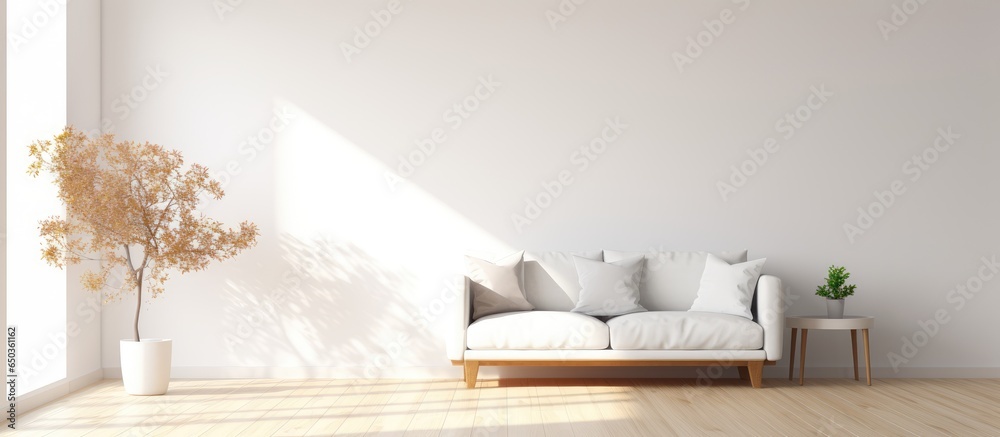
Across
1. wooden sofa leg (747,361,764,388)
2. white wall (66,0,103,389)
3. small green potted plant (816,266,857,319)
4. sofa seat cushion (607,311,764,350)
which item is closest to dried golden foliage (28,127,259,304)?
white wall (66,0,103,389)

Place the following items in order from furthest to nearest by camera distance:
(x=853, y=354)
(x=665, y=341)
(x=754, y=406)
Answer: (x=853, y=354) < (x=665, y=341) < (x=754, y=406)

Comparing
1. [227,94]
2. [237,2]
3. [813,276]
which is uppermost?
[237,2]

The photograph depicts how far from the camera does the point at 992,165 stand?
6125 millimetres

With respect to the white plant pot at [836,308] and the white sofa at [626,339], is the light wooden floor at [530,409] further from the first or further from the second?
the white plant pot at [836,308]

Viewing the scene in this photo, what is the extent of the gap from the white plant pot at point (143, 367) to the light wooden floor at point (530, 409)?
0.09 m

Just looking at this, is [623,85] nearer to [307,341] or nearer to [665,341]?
[665,341]

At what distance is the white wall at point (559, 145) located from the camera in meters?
6.02

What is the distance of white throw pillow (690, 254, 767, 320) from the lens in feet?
18.0

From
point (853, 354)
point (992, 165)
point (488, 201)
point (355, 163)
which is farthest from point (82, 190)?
point (992, 165)

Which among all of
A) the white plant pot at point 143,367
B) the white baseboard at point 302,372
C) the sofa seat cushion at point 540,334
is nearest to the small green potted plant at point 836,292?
the sofa seat cushion at point 540,334

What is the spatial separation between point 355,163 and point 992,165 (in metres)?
4.74

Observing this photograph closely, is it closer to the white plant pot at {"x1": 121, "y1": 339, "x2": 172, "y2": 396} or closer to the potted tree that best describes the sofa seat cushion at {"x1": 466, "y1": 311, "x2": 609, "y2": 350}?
the potted tree

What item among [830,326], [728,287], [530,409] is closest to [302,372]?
[530,409]

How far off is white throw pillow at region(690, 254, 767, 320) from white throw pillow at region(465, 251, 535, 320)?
123cm
